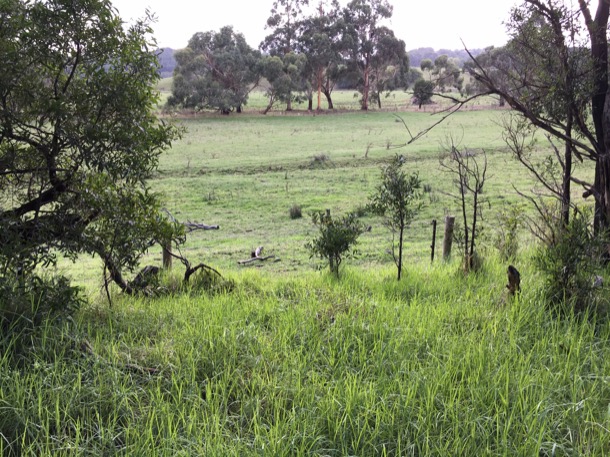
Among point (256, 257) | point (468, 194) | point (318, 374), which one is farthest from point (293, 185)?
point (318, 374)

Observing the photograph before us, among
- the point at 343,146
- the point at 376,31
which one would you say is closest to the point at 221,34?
the point at 376,31

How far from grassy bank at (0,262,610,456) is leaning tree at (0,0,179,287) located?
89 centimetres

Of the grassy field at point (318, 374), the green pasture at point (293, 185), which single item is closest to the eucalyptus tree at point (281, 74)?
the green pasture at point (293, 185)

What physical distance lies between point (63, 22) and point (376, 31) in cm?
6697

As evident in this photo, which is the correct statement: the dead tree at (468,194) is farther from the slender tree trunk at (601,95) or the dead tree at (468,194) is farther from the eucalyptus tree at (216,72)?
the eucalyptus tree at (216,72)

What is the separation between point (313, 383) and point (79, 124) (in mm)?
3601

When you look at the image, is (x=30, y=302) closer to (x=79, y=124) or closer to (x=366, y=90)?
(x=79, y=124)

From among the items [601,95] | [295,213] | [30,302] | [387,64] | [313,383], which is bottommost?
[295,213]

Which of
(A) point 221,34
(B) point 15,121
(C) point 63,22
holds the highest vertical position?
(A) point 221,34

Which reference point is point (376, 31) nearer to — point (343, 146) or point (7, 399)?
point (343, 146)

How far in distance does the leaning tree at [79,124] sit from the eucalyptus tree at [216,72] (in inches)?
2055

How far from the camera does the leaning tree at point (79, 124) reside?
17.7ft

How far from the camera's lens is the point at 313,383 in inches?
159

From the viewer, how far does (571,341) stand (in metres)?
4.61
